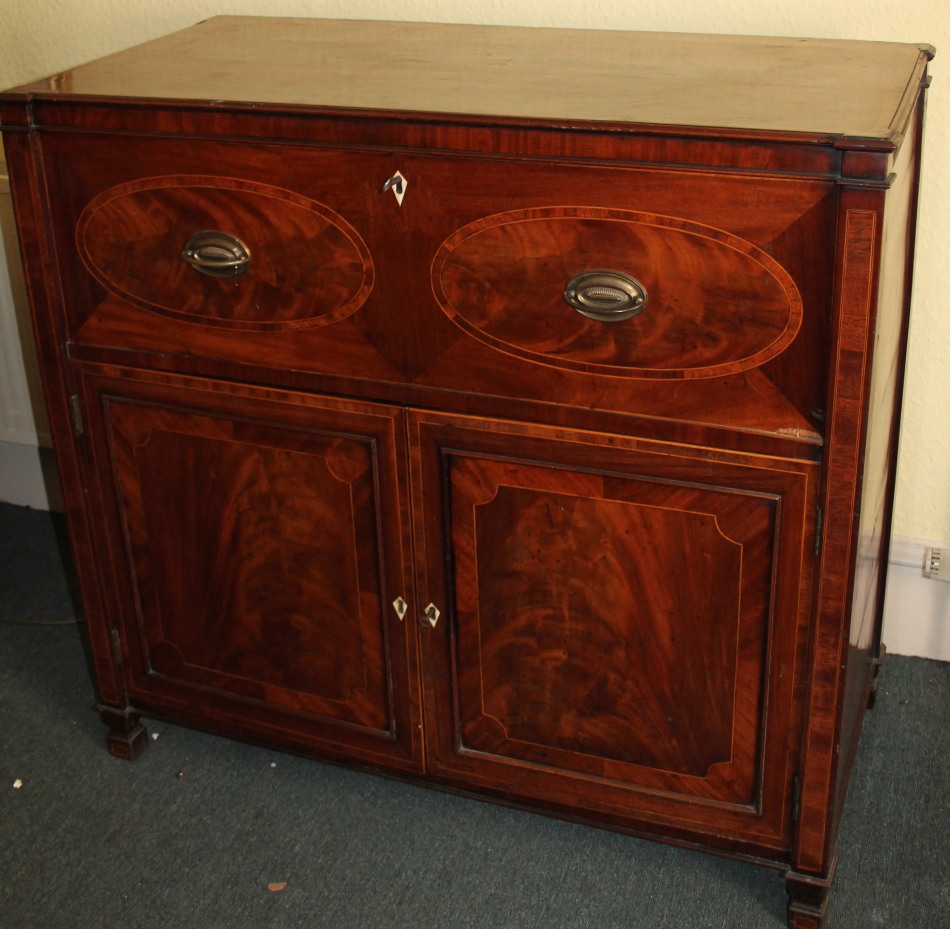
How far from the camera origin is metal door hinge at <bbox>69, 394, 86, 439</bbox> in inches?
69.1

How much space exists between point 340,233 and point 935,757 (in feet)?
4.09

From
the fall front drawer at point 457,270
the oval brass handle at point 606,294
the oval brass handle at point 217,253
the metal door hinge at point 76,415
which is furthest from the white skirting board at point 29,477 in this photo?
the oval brass handle at point 606,294

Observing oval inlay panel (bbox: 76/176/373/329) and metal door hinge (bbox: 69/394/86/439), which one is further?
metal door hinge (bbox: 69/394/86/439)

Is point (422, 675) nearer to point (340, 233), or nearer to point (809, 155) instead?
point (340, 233)

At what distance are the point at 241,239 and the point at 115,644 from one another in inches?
28.8

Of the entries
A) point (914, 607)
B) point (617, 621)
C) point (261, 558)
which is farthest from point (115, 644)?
point (914, 607)

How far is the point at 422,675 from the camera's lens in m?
1.75

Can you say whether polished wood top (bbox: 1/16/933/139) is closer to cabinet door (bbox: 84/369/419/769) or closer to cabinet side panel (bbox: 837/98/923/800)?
cabinet side panel (bbox: 837/98/923/800)

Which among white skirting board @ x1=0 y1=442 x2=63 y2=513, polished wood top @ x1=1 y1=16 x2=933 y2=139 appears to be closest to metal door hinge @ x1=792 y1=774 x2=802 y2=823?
polished wood top @ x1=1 y1=16 x2=933 y2=139

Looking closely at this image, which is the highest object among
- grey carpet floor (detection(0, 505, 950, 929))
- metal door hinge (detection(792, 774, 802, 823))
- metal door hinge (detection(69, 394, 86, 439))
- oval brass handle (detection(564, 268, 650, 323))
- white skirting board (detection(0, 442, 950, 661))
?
oval brass handle (detection(564, 268, 650, 323))

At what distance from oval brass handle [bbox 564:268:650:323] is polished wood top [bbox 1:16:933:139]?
0.17m

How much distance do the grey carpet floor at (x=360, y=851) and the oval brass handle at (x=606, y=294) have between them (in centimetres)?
84

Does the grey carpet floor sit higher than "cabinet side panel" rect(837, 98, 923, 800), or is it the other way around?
"cabinet side panel" rect(837, 98, 923, 800)

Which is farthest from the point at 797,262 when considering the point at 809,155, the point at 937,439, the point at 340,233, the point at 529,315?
the point at 937,439
